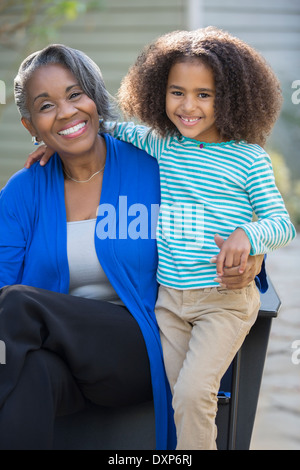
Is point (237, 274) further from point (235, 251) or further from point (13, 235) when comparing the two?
point (13, 235)

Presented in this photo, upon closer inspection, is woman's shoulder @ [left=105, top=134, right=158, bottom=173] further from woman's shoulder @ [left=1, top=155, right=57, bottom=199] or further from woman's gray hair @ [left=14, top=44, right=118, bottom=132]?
woman's shoulder @ [left=1, top=155, right=57, bottom=199]

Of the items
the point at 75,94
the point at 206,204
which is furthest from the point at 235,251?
the point at 75,94

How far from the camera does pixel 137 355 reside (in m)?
2.04

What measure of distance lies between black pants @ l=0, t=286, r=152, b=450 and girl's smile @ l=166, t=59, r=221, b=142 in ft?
1.99

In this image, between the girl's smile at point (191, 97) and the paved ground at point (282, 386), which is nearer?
the girl's smile at point (191, 97)

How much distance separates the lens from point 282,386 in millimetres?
3447

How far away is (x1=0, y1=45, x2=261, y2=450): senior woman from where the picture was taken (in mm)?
1886

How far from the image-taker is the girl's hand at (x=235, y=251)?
5.98 feet

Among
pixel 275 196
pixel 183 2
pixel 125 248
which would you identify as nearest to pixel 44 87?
pixel 125 248

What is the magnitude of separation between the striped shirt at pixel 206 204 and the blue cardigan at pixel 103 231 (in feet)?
0.26

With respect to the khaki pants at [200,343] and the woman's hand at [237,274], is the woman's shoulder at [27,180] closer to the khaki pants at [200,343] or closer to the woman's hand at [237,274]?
the khaki pants at [200,343]

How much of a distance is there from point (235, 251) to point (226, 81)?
549mm

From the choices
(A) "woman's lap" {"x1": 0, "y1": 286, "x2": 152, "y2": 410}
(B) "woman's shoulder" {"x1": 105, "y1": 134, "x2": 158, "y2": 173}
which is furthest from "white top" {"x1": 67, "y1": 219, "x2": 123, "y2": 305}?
(B) "woman's shoulder" {"x1": 105, "y1": 134, "x2": 158, "y2": 173}
